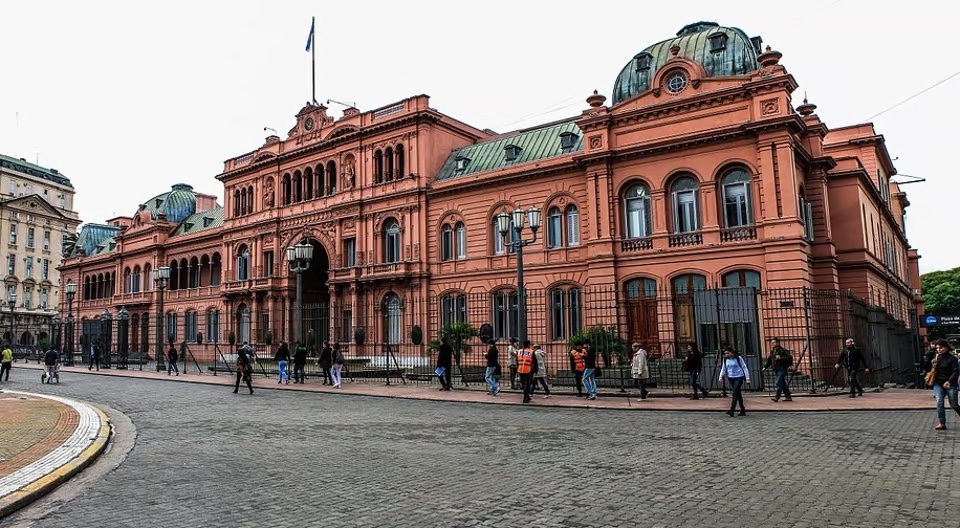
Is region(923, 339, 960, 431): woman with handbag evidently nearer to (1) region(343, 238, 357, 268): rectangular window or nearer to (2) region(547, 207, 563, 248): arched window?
(2) region(547, 207, 563, 248): arched window

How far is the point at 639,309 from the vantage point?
28.4 meters

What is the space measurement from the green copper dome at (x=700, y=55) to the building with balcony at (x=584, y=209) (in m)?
0.09

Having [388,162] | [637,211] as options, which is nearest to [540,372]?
[637,211]

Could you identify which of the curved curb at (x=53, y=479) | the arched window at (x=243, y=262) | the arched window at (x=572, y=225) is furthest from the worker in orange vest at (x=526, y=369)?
the arched window at (x=243, y=262)

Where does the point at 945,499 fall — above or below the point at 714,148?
below

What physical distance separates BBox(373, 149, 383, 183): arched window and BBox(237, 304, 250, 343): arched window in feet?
46.9

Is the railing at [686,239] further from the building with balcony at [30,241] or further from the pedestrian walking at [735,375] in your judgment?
the building with balcony at [30,241]

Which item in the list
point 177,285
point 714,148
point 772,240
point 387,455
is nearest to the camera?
point 387,455

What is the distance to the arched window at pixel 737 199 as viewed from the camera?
26.8 meters

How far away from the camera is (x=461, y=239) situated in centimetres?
3556

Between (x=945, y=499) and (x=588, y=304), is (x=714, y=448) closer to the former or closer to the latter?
(x=945, y=499)

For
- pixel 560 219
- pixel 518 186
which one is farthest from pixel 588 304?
pixel 518 186

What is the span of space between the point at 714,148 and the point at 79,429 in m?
24.1

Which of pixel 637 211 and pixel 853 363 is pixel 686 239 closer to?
pixel 637 211
